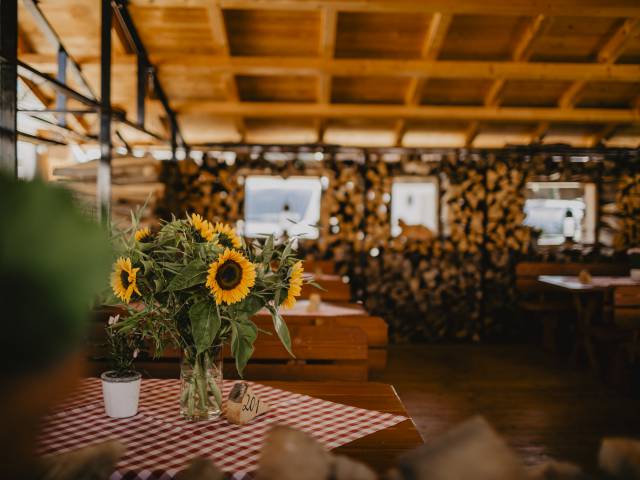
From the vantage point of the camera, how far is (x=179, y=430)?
153cm

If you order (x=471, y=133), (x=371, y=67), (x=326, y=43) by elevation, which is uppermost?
(x=326, y=43)

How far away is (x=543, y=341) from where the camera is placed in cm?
653

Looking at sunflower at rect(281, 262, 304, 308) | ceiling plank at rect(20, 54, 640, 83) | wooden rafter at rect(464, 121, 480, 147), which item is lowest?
sunflower at rect(281, 262, 304, 308)

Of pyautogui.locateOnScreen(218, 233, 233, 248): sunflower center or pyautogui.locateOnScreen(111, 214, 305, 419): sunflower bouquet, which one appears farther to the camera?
pyautogui.locateOnScreen(218, 233, 233, 248): sunflower center

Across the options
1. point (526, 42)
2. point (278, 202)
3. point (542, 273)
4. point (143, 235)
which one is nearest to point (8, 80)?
point (143, 235)

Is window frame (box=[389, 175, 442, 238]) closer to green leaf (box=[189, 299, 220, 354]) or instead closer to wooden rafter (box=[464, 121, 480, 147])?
wooden rafter (box=[464, 121, 480, 147])

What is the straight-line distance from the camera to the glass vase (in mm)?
1587

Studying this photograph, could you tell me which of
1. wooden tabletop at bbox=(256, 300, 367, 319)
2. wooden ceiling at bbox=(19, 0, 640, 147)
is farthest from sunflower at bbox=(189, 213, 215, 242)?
wooden ceiling at bbox=(19, 0, 640, 147)

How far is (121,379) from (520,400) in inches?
148

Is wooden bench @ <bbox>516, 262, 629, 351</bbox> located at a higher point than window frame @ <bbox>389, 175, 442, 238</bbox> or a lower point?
lower

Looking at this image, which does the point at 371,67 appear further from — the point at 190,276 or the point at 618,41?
the point at 190,276

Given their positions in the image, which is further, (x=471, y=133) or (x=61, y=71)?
(x=471, y=133)

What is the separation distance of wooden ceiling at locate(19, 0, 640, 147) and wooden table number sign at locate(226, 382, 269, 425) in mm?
4048

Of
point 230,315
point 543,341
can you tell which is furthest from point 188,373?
point 543,341
